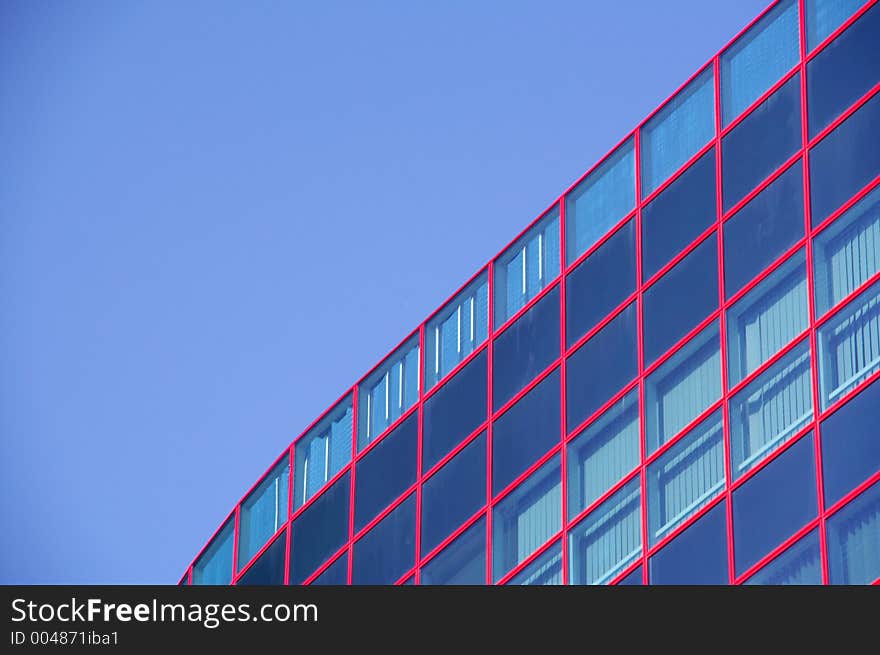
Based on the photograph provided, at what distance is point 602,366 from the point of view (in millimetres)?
37469

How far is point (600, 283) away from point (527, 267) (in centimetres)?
234

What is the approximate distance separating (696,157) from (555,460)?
19.1ft

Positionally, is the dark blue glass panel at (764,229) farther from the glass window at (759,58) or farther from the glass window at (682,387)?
the glass window at (759,58)

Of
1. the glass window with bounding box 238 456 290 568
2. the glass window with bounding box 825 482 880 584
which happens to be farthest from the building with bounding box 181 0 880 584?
the glass window with bounding box 238 456 290 568

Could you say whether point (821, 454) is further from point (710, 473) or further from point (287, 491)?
point (287, 491)

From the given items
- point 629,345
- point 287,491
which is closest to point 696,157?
point 629,345

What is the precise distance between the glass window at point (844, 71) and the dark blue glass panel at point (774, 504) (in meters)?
5.49

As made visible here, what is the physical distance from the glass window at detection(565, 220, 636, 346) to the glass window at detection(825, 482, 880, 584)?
7.46 meters

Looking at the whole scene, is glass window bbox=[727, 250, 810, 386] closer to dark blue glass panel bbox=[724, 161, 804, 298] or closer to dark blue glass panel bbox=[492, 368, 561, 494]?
dark blue glass panel bbox=[724, 161, 804, 298]

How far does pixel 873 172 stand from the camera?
33281 mm

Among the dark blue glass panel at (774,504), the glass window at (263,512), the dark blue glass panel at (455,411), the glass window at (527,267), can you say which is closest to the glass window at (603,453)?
the dark blue glass panel at (455,411)

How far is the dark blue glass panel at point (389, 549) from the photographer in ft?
134

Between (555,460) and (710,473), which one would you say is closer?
(710,473)
